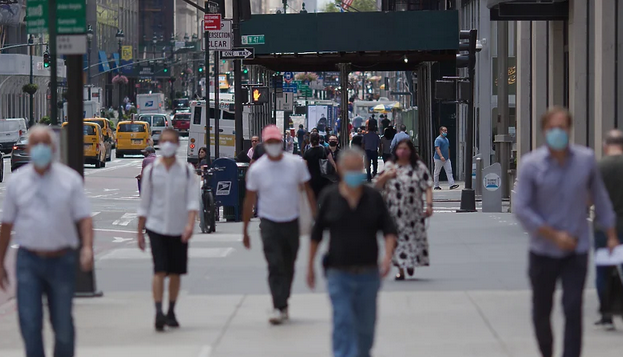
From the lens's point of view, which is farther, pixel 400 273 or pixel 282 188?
pixel 400 273

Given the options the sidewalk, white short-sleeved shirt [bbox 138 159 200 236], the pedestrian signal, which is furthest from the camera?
the pedestrian signal

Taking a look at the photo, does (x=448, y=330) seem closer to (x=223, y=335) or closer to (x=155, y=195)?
(x=223, y=335)

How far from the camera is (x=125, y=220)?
2455cm

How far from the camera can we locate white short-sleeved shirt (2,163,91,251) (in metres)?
7.85

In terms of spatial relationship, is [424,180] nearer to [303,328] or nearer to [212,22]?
[303,328]

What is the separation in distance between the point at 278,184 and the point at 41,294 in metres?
3.24

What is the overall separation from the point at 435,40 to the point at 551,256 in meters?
27.8

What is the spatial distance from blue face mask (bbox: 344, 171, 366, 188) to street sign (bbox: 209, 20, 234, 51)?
53.9 ft

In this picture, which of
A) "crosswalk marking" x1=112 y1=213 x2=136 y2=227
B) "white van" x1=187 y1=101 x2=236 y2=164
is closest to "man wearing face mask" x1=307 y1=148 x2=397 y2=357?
"crosswalk marking" x1=112 y1=213 x2=136 y2=227

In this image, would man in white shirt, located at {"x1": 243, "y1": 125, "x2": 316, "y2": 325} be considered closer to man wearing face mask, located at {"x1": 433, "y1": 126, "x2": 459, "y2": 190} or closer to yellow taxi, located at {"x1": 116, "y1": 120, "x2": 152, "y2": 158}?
man wearing face mask, located at {"x1": 433, "y1": 126, "x2": 459, "y2": 190}

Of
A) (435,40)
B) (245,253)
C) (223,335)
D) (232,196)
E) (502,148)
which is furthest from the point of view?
(435,40)

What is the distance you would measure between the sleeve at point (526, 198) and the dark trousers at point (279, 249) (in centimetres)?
348

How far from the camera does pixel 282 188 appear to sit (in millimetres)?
10797

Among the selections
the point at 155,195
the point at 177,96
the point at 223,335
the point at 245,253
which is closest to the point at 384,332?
the point at 223,335
